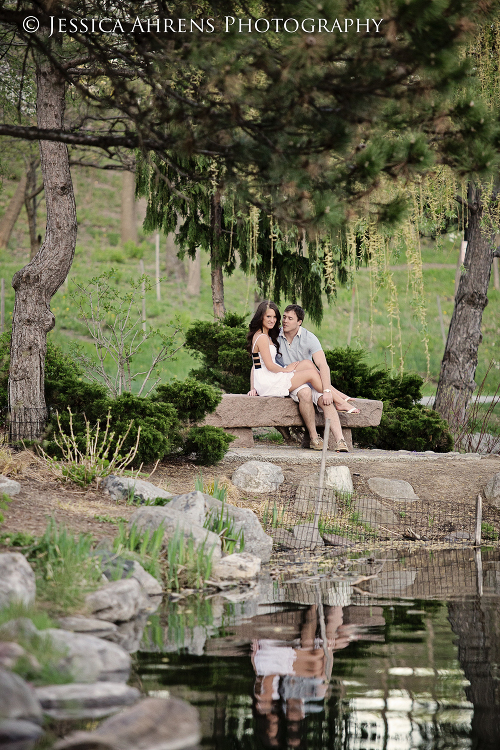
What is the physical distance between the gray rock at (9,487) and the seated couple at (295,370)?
11.0 feet

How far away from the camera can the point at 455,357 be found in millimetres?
11859

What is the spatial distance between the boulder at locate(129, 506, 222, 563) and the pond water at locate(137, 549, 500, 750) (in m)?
0.49

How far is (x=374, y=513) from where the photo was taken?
8.46 metres

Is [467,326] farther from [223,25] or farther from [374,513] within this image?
[223,25]

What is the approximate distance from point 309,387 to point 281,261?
9.26 feet

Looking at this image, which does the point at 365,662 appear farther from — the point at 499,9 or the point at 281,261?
the point at 281,261

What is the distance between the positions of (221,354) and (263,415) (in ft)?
4.90

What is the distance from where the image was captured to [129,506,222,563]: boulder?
621 centimetres

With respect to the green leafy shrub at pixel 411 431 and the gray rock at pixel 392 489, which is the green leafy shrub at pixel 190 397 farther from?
the green leafy shrub at pixel 411 431

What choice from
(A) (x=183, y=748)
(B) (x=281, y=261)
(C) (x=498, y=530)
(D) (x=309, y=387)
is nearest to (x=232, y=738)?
(A) (x=183, y=748)

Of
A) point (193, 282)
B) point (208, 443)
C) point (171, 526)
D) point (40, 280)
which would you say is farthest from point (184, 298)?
point (171, 526)

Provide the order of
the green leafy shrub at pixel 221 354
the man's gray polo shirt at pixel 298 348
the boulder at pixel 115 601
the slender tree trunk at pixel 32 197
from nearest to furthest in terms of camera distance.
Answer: the boulder at pixel 115 601 < the man's gray polo shirt at pixel 298 348 < the green leafy shrub at pixel 221 354 < the slender tree trunk at pixel 32 197

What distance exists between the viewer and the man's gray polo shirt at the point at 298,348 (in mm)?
9625

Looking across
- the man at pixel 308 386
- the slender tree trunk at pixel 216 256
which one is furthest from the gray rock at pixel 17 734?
the slender tree trunk at pixel 216 256
